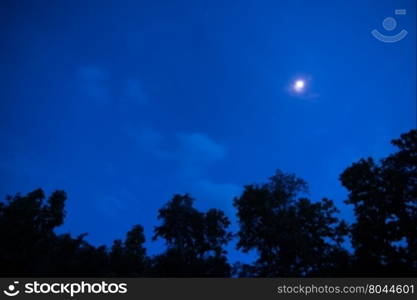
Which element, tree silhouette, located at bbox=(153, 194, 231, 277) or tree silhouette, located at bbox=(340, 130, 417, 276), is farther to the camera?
tree silhouette, located at bbox=(153, 194, 231, 277)

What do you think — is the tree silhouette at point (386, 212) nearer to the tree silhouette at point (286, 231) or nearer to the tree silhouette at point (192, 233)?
the tree silhouette at point (286, 231)

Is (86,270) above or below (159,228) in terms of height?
below

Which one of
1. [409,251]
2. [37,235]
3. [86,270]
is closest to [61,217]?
[37,235]

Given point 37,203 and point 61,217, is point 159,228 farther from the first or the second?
point 37,203

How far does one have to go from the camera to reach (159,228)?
1443 inches

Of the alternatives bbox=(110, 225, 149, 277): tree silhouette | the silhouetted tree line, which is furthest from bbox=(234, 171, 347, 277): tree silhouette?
bbox=(110, 225, 149, 277): tree silhouette

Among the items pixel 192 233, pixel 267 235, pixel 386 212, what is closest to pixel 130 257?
pixel 192 233

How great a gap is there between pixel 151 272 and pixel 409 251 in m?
23.9

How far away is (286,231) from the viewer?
28266 millimetres

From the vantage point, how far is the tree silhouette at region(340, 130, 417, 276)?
2223 centimetres

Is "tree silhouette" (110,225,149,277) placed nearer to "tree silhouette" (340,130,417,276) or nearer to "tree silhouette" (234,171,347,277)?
"tree silhouette" (234,171,347,277)

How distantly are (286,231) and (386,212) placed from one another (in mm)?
8936

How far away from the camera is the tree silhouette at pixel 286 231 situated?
2764 cm

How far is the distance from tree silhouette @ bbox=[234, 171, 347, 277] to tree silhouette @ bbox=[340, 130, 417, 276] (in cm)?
308
